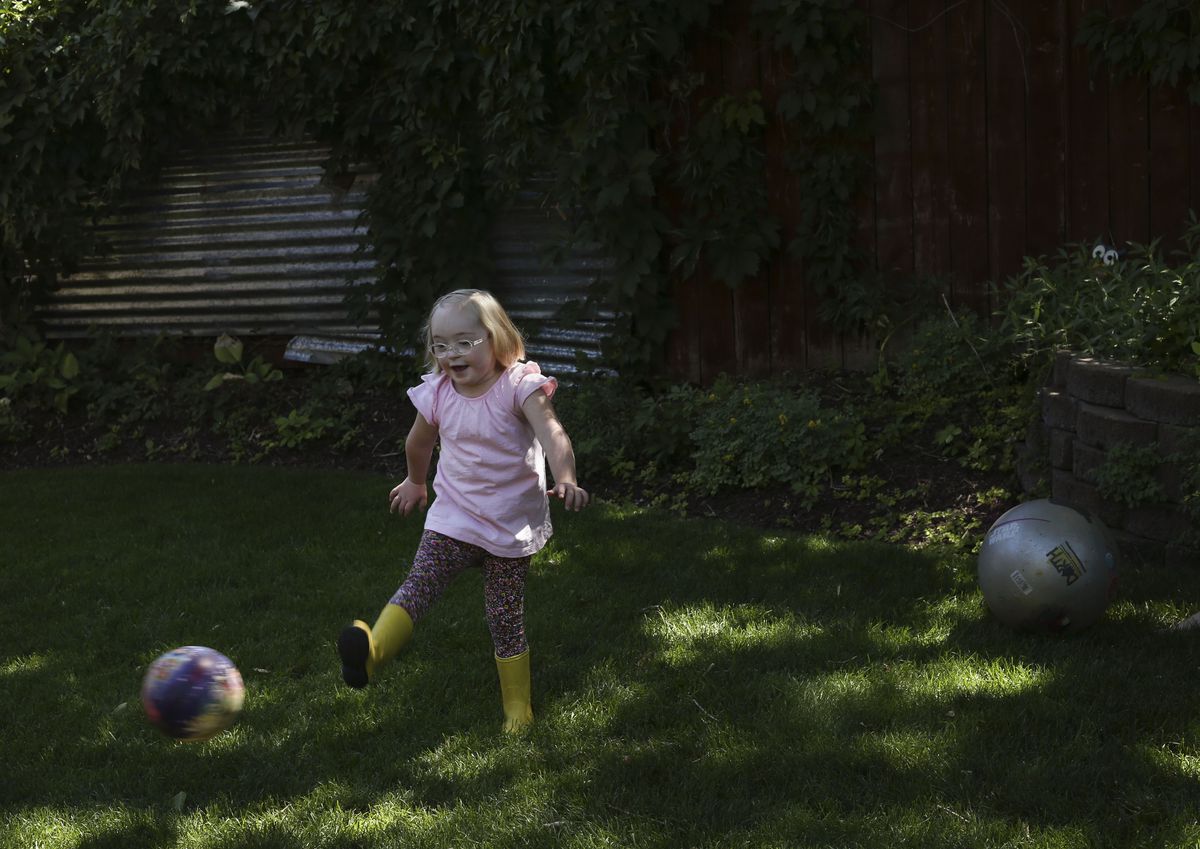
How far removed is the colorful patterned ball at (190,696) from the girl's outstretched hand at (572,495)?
39.6 inches

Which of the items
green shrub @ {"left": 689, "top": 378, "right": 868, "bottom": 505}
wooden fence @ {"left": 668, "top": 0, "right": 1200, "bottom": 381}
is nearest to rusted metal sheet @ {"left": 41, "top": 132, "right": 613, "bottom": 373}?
wooden fence @ {"left": 668, "top": 0, "right": 1200, "bottom": 381}

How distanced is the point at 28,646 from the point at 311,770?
1700mm

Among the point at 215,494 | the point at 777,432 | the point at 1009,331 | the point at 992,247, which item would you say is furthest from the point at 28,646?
the point at 992,247

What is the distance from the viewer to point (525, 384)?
3893mm

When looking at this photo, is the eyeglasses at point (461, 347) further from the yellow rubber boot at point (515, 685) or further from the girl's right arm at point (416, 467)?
the yellow rubber boot at point (515, 685)

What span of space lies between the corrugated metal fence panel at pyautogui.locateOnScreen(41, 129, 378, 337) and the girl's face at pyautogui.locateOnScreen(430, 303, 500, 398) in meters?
5.22

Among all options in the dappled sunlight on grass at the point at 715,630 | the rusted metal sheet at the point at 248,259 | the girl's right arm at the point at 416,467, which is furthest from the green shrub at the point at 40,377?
the dappled sunlight on grass at the point at 715,630

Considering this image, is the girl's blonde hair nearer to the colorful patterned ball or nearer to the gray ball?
the colorful patterned ball

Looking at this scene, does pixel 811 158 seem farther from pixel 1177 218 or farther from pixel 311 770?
pixel 311 770

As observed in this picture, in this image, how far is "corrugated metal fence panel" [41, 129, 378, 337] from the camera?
9.17m

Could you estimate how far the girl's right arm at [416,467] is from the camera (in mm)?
4027

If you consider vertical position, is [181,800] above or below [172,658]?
below

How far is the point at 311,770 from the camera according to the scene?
11.8ft

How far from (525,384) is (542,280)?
184 inches
